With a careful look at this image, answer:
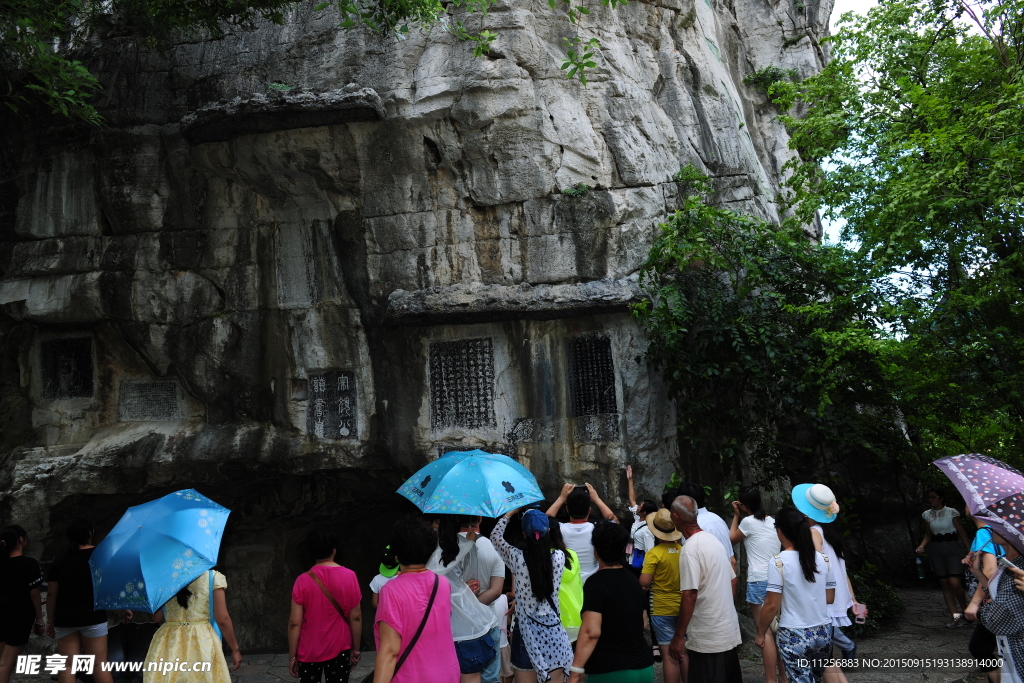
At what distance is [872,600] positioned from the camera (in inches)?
340

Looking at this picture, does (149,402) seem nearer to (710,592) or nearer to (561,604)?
(561,604)

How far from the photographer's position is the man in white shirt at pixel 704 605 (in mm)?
4676

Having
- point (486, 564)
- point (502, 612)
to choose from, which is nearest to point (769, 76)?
point (502, 612)

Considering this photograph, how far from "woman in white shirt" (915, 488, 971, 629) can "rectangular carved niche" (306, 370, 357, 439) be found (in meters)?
6.89

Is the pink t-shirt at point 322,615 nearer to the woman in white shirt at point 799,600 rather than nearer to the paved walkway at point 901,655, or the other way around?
the woman in white shirt at point 799,600

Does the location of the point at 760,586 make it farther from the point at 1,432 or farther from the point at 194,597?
the point at 1,432

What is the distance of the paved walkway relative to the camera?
6.77m

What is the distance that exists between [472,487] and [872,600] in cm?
597

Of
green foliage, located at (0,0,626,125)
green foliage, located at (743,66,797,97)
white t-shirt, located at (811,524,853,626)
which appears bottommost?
white t-shirt, located at (811,524,853,626)

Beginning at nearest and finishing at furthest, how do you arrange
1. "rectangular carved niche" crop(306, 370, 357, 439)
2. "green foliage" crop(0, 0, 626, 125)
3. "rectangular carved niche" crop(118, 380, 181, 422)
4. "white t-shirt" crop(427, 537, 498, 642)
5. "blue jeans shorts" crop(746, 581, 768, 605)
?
"white t-shirt" crop(427, 537, 498, 642), "blue jeans shorts" crop(746, 581, 768, 605), "green foliage" crop(0, 0, 626, 125), "rectangular carved niche" crop(306, 370, 357, 439), "rectangular carved niche" crop(118, 380, 181, 422)

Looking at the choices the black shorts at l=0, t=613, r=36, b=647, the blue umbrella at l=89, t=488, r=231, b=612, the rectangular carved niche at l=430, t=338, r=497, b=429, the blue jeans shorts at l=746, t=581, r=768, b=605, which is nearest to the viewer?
the blue umbrella at l=89, t=488, r=231, b=612

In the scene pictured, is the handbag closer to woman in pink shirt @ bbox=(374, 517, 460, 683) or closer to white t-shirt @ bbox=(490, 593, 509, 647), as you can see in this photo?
woman in pink shirt @ bbox=(374, 517, 460, 683)

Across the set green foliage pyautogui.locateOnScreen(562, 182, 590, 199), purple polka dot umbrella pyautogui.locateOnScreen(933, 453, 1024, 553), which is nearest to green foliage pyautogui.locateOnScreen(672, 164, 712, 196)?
green foliage pyautogui.locateOnScreen(562, 182, 590, 199)

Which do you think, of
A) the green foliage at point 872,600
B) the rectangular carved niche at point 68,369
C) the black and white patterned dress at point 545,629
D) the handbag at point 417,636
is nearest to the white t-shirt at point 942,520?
the green foliage at point 872,600
